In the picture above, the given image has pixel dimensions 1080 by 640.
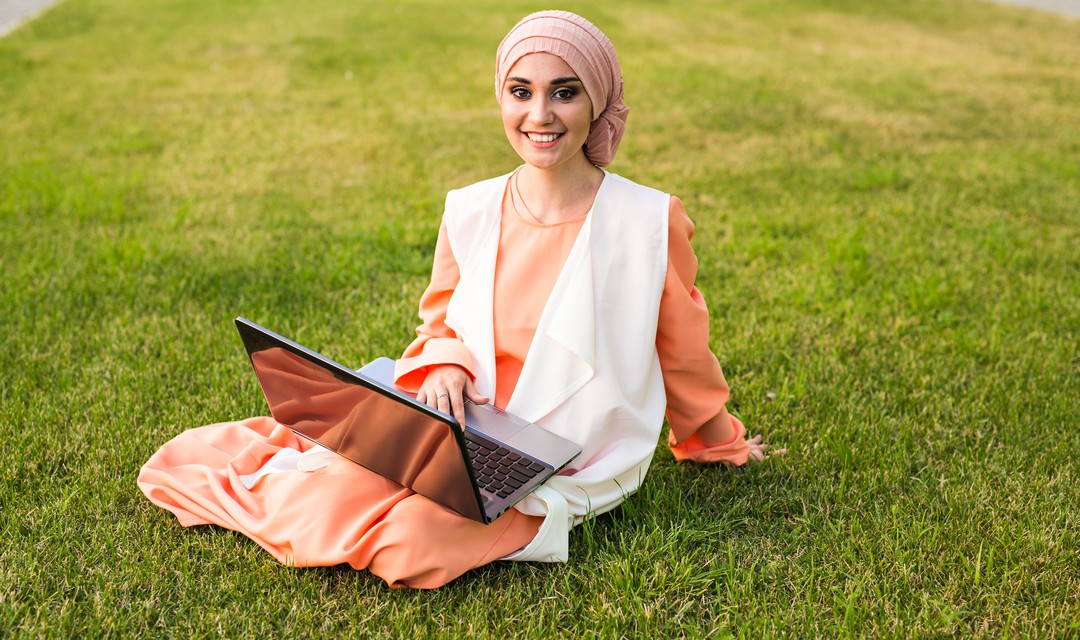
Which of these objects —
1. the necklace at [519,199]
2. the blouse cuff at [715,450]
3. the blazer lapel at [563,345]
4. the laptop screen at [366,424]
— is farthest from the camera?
the blouse cuff at [715,450]

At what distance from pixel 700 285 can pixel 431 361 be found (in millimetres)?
2321

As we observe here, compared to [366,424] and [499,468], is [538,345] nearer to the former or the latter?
[499,468]

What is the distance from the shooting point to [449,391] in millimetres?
2691

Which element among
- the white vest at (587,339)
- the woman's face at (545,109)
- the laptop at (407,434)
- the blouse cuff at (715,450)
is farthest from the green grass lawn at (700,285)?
the woman's face at (545,109)

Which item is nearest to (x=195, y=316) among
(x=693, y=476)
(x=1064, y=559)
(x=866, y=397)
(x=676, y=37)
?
(x=693, y=476)

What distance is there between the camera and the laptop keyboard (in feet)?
8.49

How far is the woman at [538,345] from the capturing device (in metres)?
2.55

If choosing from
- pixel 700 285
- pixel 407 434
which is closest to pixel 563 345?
pixel 407 434

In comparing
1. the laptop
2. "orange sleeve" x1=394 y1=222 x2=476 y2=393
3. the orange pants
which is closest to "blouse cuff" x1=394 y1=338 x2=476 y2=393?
"orange sleeve" x1=394 y1=222 x2=476 y2=393

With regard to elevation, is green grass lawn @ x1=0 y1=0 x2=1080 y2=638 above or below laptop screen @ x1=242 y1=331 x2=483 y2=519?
below

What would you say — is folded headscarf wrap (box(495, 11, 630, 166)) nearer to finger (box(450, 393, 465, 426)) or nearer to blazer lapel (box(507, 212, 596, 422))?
blazer lapel (box(507, 212, 596, 422))

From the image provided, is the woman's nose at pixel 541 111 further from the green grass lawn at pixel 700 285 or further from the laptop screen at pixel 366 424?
the green grass lawn at pixel 700 285

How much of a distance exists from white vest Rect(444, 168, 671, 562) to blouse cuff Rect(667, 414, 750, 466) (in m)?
0.35

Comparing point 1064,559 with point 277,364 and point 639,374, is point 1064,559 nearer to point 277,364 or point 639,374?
point 639,374
